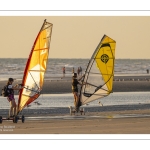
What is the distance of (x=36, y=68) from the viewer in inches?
535

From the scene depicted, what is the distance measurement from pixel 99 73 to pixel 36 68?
2543 mm

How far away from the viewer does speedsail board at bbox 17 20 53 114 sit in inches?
528

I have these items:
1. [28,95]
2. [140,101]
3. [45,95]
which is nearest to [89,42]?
[28,95]

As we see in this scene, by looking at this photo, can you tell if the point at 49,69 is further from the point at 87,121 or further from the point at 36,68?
the point at 87,121

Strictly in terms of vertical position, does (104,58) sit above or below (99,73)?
above

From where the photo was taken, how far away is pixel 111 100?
20.0 metres

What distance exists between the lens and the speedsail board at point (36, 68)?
44.0 ft

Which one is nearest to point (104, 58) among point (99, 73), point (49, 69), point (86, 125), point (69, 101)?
point (99, 73)

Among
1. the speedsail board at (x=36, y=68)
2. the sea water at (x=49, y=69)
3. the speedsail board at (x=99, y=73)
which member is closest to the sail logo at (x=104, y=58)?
the speedsail board at (x=99, y=73)

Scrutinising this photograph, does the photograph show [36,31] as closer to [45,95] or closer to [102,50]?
[102,50]

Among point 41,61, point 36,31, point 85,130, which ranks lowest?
point 85,130

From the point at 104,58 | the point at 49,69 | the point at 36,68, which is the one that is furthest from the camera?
the point at 49,69

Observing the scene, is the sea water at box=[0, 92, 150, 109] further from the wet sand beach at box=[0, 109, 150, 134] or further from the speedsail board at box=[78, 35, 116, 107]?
the wet sand beach at box=[0, 109, 150, 134]
